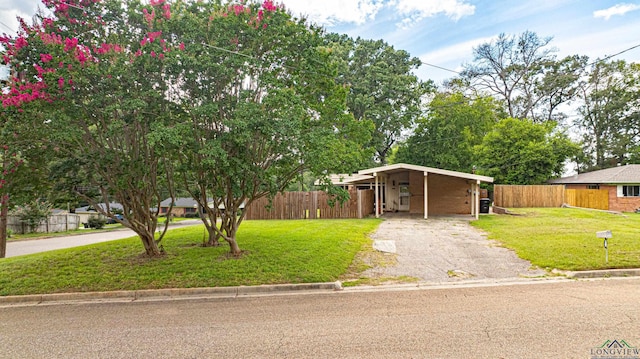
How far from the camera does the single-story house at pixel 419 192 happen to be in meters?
19.0

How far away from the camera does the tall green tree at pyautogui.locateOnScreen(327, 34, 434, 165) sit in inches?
1057

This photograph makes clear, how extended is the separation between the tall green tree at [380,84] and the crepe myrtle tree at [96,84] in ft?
66.2

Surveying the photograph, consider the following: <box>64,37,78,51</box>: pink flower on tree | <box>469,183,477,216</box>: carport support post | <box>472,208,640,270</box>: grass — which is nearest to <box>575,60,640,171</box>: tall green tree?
<box>469,183,477,216</box>: carport support post

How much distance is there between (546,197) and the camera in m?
23.9

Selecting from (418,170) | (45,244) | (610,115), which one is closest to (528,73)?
(610,115)

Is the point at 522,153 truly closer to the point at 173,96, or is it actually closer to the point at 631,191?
the point at 631,191

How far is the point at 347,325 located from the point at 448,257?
5.17 meters

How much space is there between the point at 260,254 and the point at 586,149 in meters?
39.1

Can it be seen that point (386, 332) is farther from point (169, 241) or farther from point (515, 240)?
point (169, 241)

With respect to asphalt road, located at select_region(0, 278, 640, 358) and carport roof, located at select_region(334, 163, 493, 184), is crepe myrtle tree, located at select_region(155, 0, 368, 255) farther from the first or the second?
carport roof, located at select_region(334, 163, 493, 184)

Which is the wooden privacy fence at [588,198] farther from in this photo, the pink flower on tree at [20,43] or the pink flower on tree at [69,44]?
the pink flower on tree at [20,43]

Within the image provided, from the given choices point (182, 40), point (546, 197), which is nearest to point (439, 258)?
point (182, 40)

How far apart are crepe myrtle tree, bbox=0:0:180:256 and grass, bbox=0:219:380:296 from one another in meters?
1.78

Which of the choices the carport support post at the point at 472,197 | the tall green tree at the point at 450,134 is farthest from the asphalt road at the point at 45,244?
the tall green tree at the point at 450,134
